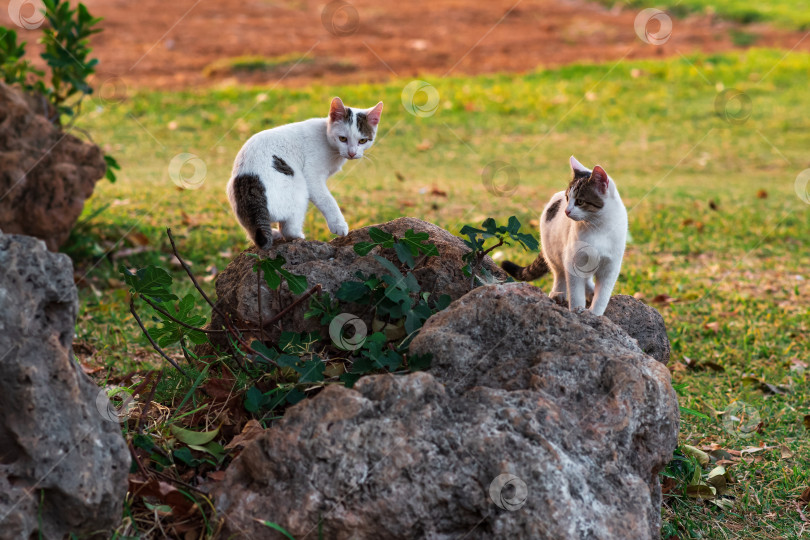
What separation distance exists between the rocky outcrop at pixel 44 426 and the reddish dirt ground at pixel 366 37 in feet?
35.4

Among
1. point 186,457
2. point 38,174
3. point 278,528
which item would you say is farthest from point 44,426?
point 38,174

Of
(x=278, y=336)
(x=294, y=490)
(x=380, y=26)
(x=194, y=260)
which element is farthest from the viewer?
(x=380, y=26)

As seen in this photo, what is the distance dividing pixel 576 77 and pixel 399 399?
11.3m

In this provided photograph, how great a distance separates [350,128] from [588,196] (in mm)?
1138

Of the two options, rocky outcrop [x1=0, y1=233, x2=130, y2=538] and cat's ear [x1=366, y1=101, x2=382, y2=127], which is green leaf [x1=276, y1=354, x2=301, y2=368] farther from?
cat's ear [x1=366, y1=101, x2=382, y2=127]

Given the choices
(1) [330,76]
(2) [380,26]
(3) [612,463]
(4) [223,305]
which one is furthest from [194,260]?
(2) [380,26]

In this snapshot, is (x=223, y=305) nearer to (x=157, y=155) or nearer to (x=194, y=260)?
(x=194, y=260)

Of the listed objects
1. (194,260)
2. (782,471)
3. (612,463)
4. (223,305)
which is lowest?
(782,471)

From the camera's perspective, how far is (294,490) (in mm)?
2537

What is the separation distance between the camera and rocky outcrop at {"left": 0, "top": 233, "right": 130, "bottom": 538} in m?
2.44

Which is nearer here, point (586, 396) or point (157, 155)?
point (586, 396)

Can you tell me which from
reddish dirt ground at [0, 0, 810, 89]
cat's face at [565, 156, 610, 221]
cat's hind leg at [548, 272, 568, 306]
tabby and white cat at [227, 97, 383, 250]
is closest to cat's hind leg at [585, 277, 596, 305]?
cat's hind leg at [548, 272, 568, 306]

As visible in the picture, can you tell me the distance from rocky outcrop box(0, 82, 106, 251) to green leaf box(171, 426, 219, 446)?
138 inches

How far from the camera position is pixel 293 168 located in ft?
12.6
